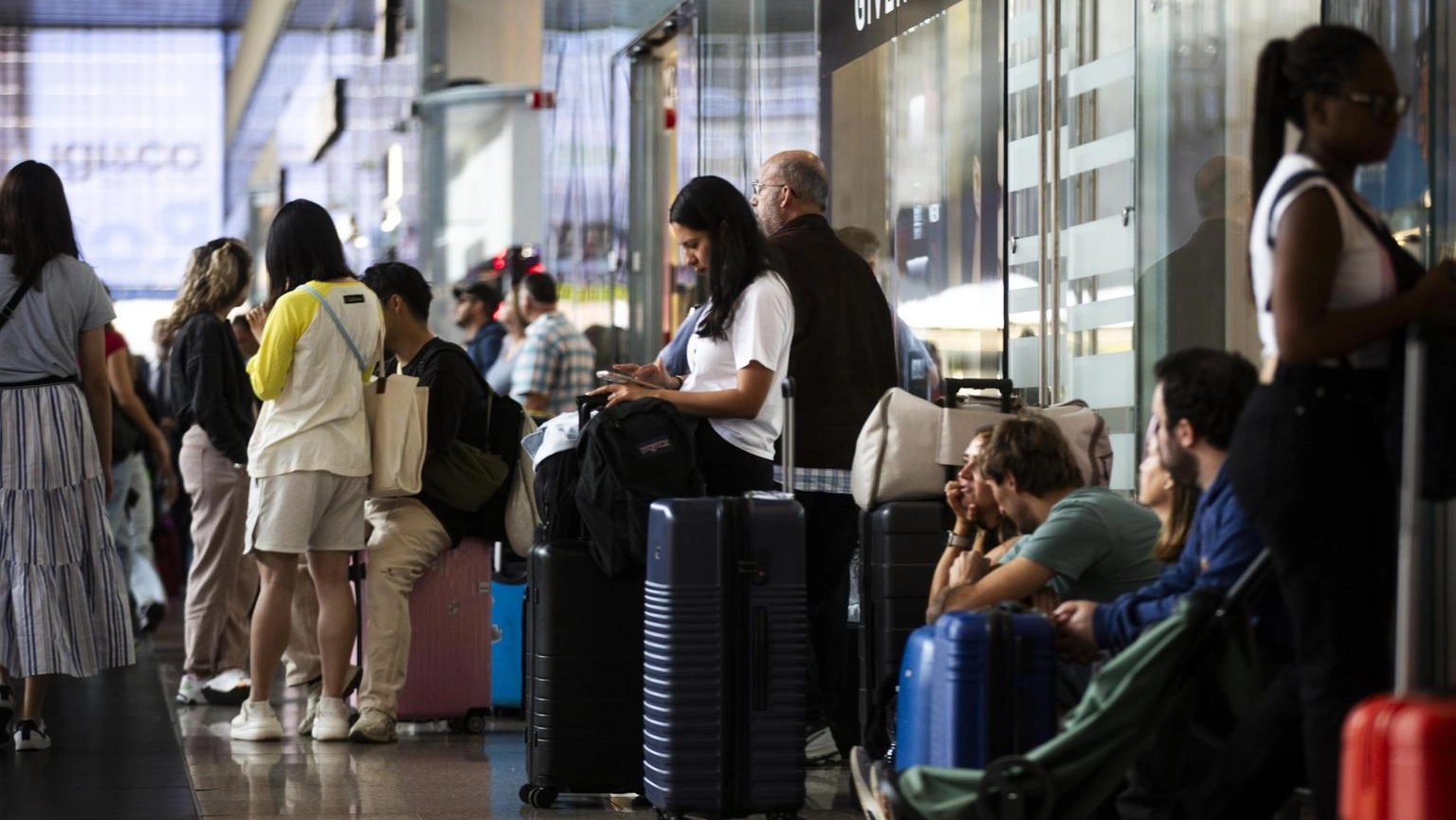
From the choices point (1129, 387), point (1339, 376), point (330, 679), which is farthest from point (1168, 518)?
point (330, 679)

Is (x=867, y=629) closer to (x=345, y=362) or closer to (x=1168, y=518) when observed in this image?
(x=1168, y=518)

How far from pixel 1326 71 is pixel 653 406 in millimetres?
1928

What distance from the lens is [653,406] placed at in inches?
178

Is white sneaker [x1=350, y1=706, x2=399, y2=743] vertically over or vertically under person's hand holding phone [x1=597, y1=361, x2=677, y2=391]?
under

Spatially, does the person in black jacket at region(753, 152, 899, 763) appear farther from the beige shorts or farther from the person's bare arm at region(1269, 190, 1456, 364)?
the person's bare arm at region(1269, 190, 1456, 364)

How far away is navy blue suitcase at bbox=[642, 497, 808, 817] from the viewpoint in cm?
420

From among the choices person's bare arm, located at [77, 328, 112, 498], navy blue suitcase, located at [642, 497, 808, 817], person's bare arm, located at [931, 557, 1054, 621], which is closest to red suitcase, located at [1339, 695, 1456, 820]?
person's bare arm, located at [931, 557, 1054, 621]

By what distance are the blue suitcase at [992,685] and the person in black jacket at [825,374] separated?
5.29 feet

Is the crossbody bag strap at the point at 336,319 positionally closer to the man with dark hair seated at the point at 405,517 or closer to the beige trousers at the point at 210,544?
the man with dark hair seated at the point at 405,517

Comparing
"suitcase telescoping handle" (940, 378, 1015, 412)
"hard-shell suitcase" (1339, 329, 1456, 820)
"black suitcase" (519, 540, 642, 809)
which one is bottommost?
"black suitcase" (519, 540, 642, 809)

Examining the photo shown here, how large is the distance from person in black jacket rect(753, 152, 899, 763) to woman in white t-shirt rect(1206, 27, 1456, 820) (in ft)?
7.58

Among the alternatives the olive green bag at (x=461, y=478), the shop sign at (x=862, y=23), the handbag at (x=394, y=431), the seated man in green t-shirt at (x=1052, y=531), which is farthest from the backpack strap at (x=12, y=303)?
the seated man in green t-shirt at (x=1052, y=531)

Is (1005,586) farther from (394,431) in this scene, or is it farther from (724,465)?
(394,431)

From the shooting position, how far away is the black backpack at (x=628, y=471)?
448 cm
